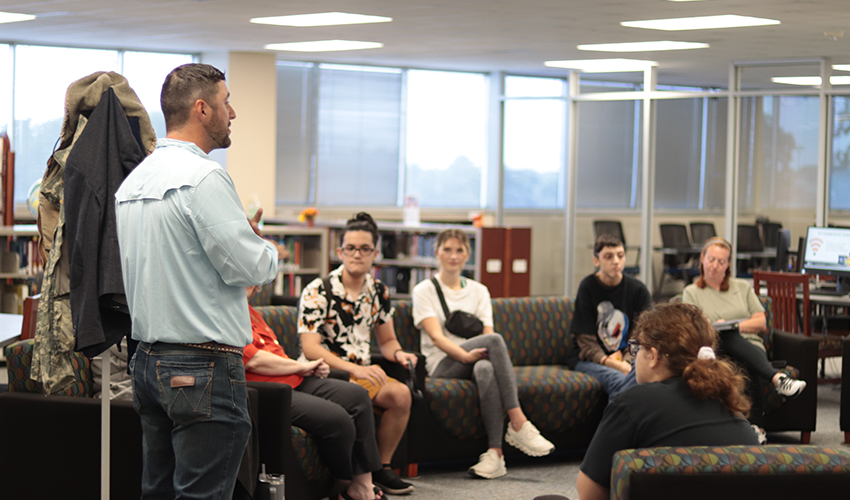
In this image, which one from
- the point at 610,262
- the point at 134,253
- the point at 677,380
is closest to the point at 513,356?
the point at 610,262

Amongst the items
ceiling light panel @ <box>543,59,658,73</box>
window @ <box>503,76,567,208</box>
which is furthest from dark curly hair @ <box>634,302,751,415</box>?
window @ <box>503,76,567,208</box>

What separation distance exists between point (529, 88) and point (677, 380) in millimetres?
9993

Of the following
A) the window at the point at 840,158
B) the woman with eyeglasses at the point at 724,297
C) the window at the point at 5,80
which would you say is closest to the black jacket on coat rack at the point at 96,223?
the woman with eyeglasses at the point at 724,297

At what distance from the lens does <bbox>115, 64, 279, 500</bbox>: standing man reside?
224cm

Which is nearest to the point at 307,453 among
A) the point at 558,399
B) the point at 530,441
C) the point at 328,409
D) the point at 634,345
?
the point at 328,409

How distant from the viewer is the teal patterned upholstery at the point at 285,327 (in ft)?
15.1

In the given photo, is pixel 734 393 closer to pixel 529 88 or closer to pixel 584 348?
pixel 584 348

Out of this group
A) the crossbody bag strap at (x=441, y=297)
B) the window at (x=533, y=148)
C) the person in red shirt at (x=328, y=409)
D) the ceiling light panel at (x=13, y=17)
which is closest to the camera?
the person in red shirt at (x=328, y=409)

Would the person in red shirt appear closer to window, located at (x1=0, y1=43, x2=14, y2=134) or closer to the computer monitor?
the computer monitor

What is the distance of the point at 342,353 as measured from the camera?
14.3 ft

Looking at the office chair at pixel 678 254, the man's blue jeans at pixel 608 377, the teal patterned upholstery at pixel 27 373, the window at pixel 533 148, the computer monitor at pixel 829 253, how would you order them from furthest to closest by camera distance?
the window at pixel 533 148
the office chair at pixel 678 254
the computer monitor at pixel 829 253
the man's blue jeans at pixel 608 377
the teal patterned upholstery at pixel 27 373

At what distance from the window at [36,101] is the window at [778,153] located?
22.4ft

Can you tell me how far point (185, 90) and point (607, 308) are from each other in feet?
10.9

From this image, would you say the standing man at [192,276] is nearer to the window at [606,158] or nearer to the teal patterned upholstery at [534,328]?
the teal patterned upholstery at [534,328]
